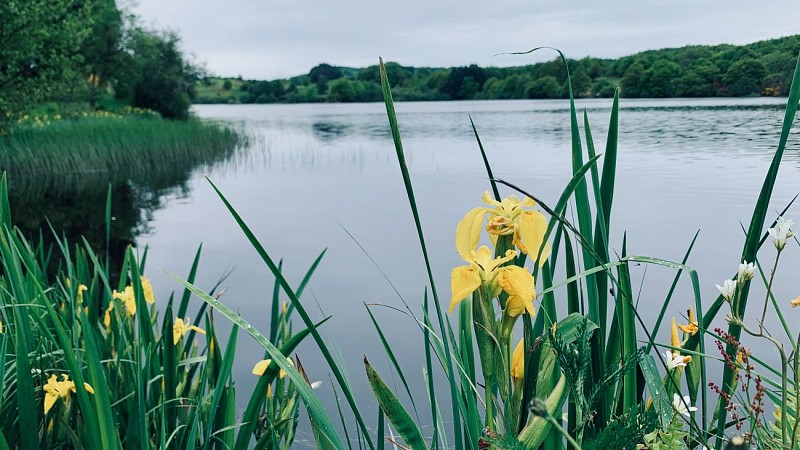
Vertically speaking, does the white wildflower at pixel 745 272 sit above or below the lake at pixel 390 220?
above

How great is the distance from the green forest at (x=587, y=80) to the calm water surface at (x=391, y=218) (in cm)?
136

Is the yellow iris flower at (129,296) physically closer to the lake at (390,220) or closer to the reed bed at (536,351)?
the reed bed at (536,351)

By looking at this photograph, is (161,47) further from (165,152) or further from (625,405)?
(625,405)

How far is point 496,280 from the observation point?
2.59ft

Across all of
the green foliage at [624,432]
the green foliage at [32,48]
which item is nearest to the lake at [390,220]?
the green foliage at [624,432]

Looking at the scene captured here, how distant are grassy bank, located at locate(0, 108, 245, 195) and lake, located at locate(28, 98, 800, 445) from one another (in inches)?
46.5

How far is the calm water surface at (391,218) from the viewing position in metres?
5.55

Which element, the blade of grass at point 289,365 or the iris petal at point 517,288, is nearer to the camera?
the iris petal at point 517,288

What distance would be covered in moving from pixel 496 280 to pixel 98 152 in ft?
49.4

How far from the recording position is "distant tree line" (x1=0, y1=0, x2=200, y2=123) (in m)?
13.1

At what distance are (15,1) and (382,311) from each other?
450 inches

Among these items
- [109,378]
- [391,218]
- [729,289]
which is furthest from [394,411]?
[391,218]

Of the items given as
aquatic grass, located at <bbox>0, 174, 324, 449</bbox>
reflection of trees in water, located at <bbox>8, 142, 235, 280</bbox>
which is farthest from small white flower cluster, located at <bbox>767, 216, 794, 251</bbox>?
reflection of trees in water, located at <bbox>8, 142, 235, 280</bbox>

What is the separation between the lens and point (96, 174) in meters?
14.1
